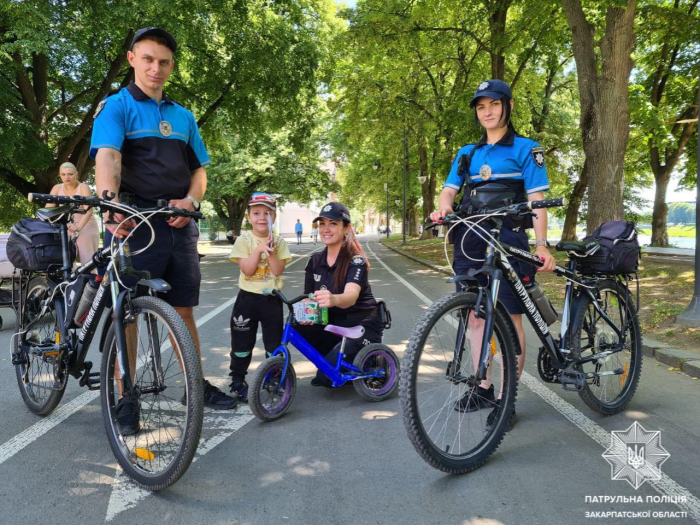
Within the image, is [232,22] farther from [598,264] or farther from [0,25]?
[598,264]

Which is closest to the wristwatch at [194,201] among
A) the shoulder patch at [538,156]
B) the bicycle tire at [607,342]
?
the shoulder patch at [538,156]

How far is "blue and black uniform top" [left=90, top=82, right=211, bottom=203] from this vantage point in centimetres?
290

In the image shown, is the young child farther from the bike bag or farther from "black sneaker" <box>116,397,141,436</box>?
the bike bag

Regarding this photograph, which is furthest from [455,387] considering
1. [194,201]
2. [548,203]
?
[194,201]

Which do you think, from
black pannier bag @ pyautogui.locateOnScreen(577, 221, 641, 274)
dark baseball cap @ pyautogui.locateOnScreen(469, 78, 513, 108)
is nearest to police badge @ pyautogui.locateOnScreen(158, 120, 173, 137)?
dark baseball cap @ pyautogui.locateOnScreen(469, 78, 513, 108)

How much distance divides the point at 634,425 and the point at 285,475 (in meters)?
2.26

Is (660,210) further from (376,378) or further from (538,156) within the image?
(376,378)

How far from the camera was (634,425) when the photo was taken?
10.9ft

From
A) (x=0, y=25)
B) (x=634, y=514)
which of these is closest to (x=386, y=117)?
(x=0, y=25)

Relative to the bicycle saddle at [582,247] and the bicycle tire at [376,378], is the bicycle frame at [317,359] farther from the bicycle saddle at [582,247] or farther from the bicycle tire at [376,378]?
the bicycle saddle at [582,247]

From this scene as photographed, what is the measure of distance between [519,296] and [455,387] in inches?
26.2

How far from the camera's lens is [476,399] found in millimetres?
2939

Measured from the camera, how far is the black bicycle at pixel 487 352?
101 inches

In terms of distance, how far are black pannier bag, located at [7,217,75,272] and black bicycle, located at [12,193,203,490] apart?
0.38 meters
